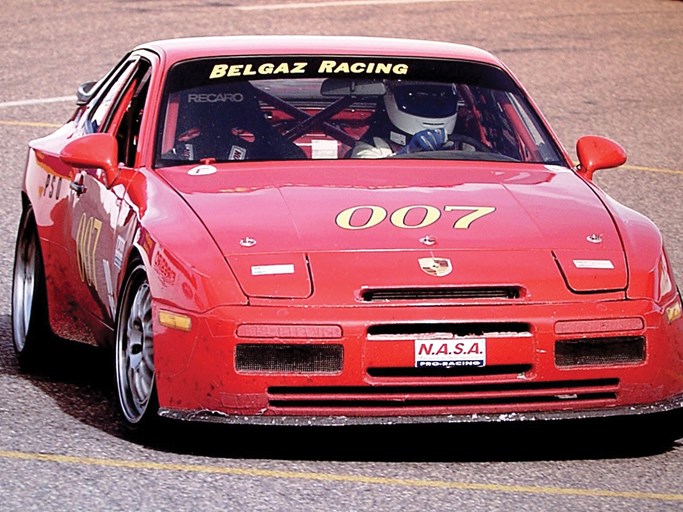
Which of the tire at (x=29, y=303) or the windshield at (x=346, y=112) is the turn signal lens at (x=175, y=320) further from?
the tire at (x=29, y=303)


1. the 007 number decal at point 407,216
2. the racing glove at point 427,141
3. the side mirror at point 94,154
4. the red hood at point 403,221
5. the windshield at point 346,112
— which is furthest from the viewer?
the racing glove at point 427,141

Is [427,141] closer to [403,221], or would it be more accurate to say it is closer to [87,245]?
[403,221]

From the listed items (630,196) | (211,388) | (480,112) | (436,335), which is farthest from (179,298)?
(630,196)

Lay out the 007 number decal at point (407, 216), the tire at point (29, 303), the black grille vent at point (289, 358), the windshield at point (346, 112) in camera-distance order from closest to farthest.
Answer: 1. the black grille vent at point (289, 358)
2. the 007 number decal at point (407, 216)
3. the windshield at point (346, 112)
4. the tire at point (29, 303)

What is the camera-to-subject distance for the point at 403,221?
6473mm

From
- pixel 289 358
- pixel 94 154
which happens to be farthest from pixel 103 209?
pixel 289 358

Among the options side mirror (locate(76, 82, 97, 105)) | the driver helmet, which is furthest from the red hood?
side mirror (locate(76, 82, 97, 105))

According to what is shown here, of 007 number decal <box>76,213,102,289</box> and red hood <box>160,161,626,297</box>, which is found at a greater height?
red hood <box>160,161,626,297</box>

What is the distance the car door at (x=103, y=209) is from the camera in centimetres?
704

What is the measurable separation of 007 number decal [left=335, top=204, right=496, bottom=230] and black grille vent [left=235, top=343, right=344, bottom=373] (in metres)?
0.62

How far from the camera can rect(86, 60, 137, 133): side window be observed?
26.6 ft

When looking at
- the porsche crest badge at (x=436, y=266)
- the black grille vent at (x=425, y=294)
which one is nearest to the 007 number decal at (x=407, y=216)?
the porsche crest badge at (x=436, y=266)

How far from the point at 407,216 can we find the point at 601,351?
0.87 metres

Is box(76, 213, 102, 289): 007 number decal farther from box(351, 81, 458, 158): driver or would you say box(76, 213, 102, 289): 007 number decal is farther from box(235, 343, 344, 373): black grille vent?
box(235, 343, 344, 373): black grille vent
